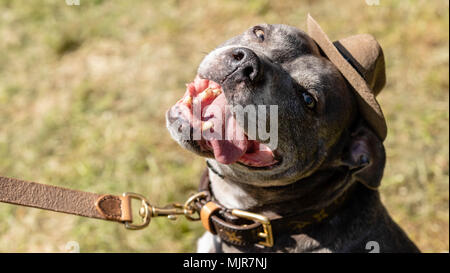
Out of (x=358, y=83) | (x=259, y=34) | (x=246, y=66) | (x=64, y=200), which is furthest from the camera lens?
(x=259, y=34)

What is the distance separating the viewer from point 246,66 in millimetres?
2770

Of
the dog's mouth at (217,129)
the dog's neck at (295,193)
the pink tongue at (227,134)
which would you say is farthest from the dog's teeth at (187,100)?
the dog's neck at (295,193)

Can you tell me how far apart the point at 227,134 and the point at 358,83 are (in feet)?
2.76

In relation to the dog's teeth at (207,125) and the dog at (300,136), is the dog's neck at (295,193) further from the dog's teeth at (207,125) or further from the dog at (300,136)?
the dog's teeth at (207,125)

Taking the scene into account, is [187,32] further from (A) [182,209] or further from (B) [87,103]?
(A) [182,209]

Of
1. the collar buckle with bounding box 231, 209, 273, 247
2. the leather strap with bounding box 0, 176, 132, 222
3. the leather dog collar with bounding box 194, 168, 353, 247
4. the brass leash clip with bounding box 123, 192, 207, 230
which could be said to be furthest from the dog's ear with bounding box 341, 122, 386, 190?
the leather strap with bounding box 0, 176, 132, 222

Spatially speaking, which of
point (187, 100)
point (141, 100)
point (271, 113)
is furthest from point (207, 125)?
point (141, 100)

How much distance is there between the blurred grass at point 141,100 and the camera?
4.71 metres

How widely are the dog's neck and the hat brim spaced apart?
38 cm

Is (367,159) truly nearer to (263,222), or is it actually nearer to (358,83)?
(358,83)

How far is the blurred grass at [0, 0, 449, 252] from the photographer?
4.71 m

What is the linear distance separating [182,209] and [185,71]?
3083 mm

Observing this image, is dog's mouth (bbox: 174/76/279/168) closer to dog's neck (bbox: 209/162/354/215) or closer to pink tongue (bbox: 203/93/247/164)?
pink tongue (bbox: 203/93/247/164)
